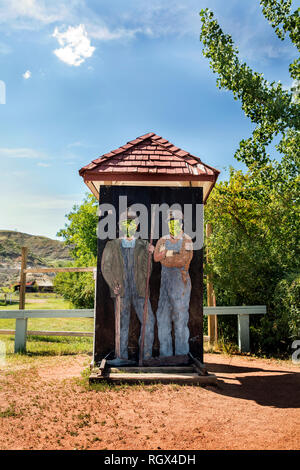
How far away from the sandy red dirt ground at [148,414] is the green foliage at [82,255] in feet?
31.8

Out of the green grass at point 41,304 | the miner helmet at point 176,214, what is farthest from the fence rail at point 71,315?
the green grass at point 41,304

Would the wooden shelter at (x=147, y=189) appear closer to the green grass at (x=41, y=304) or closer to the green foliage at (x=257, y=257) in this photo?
the green foliage at (x=257, y=257)

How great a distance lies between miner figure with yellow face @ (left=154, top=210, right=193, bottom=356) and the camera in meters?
6.57

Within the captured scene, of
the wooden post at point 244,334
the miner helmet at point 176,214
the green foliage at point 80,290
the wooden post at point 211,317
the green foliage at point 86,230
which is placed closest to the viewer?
the miner helmet at point 176,214

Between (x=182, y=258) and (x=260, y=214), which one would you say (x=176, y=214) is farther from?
(x=260, y=214)

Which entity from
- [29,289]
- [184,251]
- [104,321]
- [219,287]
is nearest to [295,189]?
[219,287]

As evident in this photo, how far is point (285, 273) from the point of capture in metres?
9.05

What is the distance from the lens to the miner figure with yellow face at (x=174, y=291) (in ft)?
21.6

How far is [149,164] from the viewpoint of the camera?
679 centimetres

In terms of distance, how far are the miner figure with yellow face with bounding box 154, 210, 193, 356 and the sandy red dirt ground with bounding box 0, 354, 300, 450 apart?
105 cm

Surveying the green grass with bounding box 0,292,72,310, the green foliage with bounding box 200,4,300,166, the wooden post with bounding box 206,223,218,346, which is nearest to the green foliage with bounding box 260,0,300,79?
the green foliage with bounding box 200,4,300,166

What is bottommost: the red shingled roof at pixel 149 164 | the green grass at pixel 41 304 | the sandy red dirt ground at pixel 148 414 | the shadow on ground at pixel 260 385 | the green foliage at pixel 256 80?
the shadow on ground at pixel 260 385

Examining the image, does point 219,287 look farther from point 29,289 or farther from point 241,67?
point 29,289

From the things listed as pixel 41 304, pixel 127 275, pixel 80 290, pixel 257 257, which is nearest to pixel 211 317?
pixel 257 257
